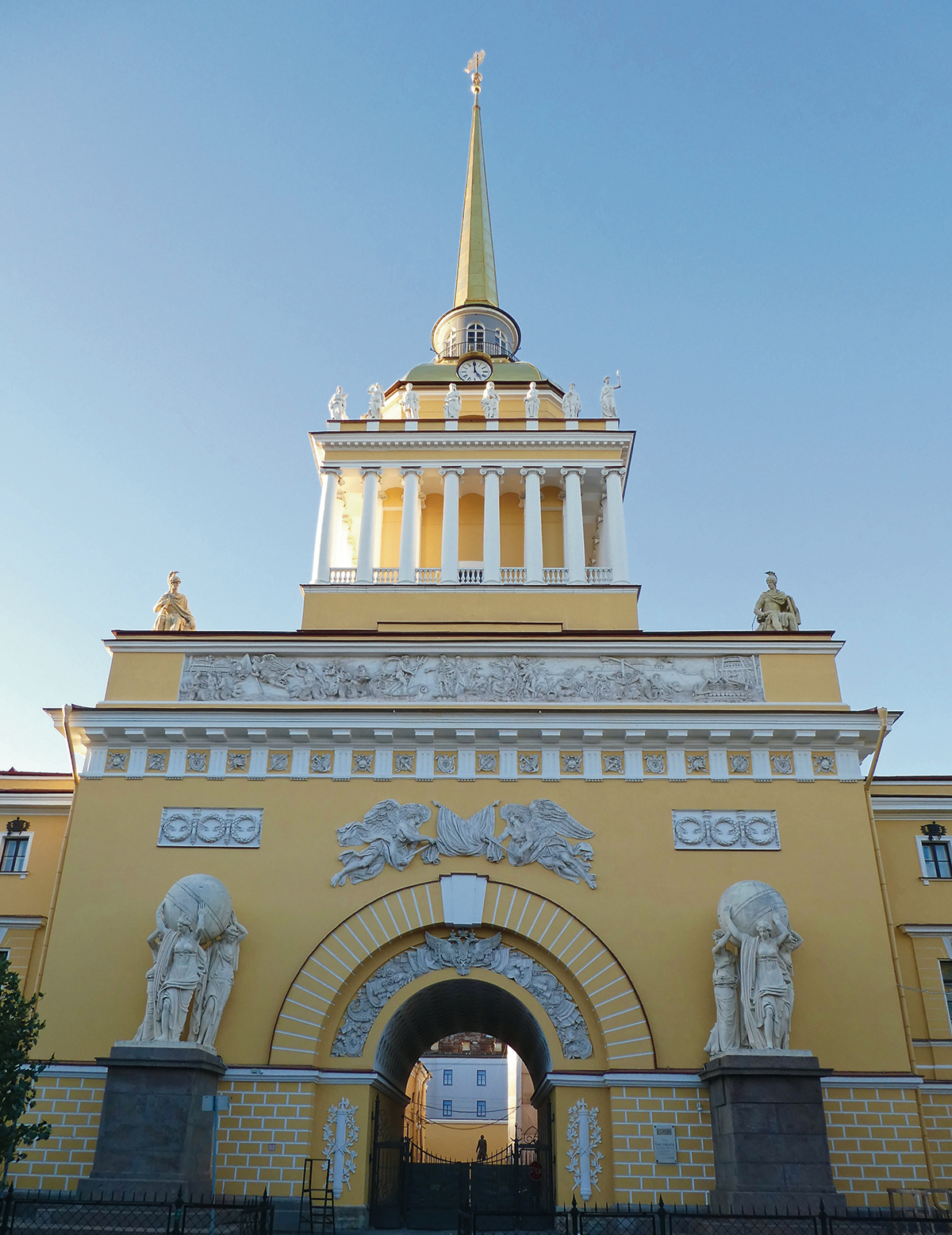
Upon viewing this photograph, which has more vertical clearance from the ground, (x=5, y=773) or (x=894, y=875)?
(x=5, y=773)

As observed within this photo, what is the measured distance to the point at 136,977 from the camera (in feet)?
50.4

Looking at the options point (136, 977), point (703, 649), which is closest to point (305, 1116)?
point (136, 977)

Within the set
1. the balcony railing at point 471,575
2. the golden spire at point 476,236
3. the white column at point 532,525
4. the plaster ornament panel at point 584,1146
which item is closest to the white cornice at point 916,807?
the balcony railing at point 471,575

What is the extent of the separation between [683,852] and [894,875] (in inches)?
167

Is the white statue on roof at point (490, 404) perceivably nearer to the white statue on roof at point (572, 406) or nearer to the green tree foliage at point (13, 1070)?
the white statue on roof at point (572, 406)

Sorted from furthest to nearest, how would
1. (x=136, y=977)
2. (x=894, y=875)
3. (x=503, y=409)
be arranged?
(x=503, y=409) < (x=894, y=875) < (x=136, y=977)

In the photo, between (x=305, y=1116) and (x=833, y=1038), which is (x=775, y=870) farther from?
(x=305, y=1116)

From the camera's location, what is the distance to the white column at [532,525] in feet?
71.8

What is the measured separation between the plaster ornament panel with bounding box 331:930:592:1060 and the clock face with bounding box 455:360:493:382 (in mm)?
15798

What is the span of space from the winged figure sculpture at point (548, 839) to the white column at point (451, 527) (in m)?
6.53

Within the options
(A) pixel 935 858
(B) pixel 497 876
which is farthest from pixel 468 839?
(A) pixel 935 858

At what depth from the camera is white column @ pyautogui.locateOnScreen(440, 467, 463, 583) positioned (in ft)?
71.5

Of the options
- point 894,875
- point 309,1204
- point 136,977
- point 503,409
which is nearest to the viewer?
point 309,1204

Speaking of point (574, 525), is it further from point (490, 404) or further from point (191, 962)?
point (191, 962)
